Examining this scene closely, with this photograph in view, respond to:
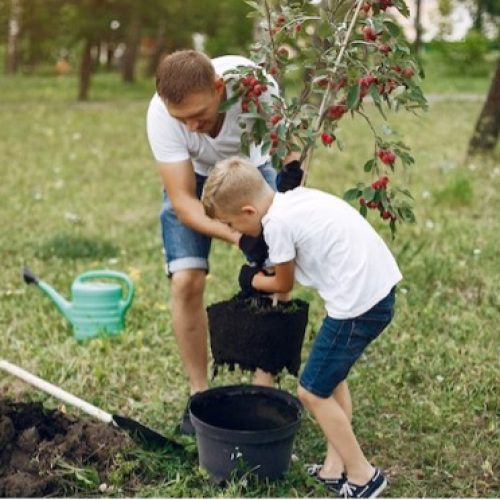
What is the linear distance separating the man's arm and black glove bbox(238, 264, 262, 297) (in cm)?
31

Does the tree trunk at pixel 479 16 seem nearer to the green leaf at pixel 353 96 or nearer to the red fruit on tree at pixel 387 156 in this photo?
the red fruit on tree at pixel 387 156

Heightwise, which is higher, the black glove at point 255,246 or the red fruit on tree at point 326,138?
the red fruit on tree at point 326,138

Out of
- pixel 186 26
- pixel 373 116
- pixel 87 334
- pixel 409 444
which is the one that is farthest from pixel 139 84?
pixel 409 444

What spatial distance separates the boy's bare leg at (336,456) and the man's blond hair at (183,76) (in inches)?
43.0

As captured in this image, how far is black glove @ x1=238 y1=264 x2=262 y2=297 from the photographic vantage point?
3.38 meters

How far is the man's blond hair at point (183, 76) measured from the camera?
3.39 meters

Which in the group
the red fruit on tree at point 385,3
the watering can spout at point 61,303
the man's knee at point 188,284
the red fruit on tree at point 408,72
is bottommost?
the watering can spout at point 61,303

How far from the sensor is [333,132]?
11.5 feet

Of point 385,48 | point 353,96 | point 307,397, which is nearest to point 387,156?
point 353,96

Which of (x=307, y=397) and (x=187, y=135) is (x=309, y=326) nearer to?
(x=187, y=135)

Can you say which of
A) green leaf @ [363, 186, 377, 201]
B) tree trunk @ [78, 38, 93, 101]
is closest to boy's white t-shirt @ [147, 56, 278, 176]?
green leaf @ [363, 186, 377, 201]

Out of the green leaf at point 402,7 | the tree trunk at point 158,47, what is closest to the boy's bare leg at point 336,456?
the green leaf at point 402,7

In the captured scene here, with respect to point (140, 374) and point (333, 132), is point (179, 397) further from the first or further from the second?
point (333, 132)

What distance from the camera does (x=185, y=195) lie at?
3738 millimetres
